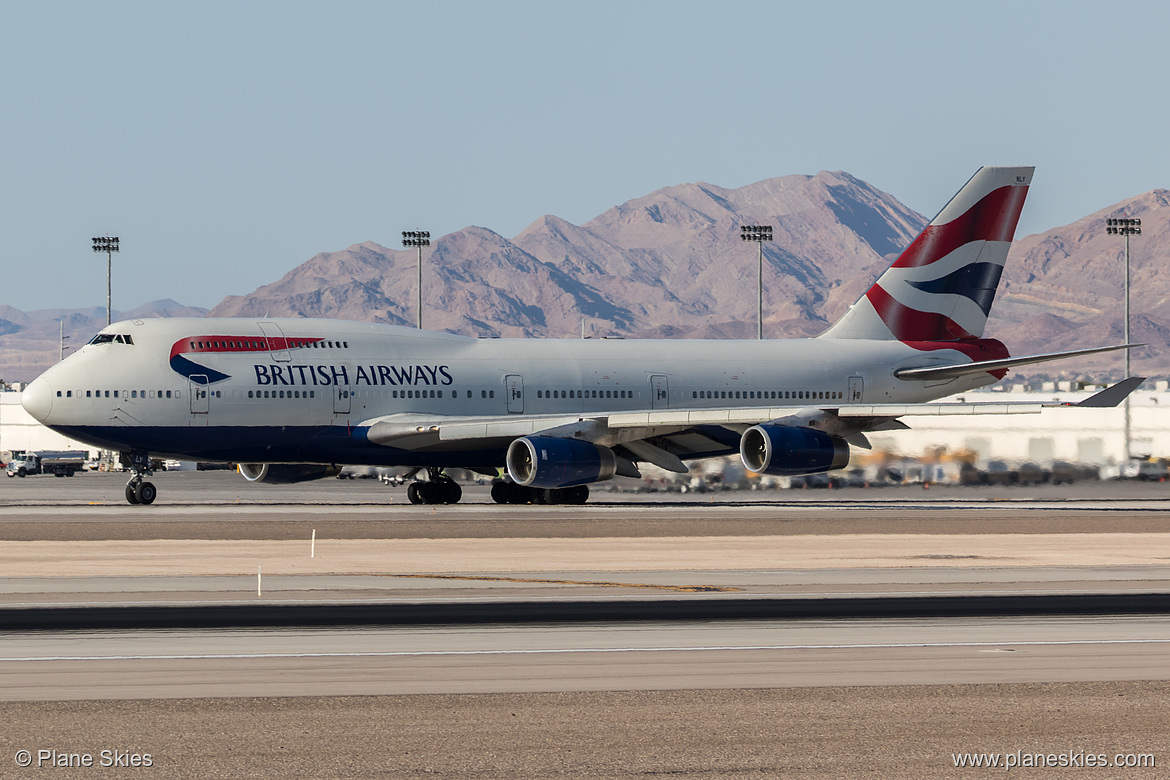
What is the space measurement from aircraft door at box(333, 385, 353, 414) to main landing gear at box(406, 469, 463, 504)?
16.5ft

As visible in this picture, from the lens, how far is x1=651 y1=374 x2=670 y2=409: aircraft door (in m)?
54.2

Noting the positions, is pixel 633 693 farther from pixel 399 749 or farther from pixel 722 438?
pixel 722 438

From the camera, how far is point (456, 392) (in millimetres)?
51406

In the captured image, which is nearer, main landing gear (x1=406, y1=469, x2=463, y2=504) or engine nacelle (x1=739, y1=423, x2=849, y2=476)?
engine nacelle (x1=739, y1=423, x2=849, y2=476)

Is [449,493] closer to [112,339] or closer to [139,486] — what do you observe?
[139,486]

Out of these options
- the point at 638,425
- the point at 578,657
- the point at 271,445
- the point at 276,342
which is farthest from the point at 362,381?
the point at 578,657

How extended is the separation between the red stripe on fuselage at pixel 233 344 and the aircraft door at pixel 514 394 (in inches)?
267

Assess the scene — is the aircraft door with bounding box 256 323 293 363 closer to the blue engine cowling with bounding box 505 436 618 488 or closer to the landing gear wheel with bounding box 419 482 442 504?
the landing gear wheel with bounding box 419 482 442 504

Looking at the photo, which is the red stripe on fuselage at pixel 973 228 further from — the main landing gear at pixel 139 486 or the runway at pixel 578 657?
the runway at pixel 578 657

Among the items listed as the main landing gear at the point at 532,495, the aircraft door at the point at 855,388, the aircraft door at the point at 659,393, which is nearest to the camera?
the main landing gear at the point at 532,495

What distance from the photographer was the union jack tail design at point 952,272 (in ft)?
189

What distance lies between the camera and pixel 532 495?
52.1 metres

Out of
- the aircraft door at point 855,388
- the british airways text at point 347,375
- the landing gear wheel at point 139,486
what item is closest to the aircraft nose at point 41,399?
the landing gear wheel at point 139,486

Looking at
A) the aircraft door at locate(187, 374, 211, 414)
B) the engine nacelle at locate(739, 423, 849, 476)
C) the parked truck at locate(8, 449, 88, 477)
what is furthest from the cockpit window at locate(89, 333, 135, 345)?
the parked truck at locate(8, 449, 88, 477)
